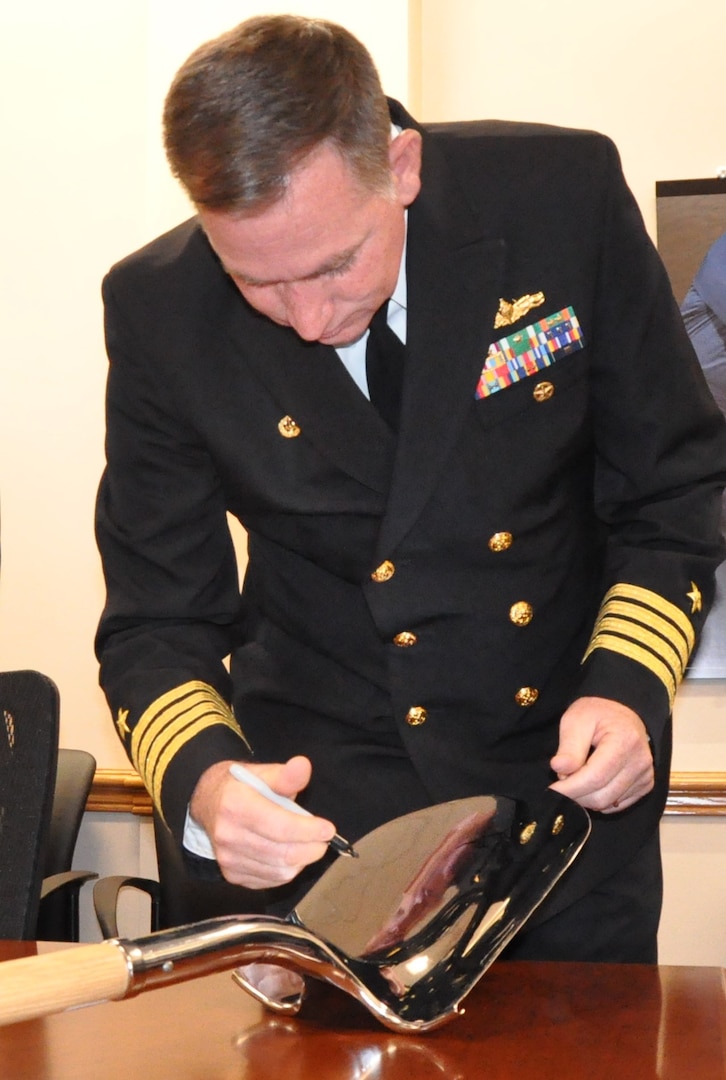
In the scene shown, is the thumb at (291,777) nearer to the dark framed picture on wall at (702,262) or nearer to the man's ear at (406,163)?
the man's ear at (406,163)

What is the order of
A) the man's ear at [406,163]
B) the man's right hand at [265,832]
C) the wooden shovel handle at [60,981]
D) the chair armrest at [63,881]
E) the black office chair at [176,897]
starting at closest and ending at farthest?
the wooden shovel handle at [60,981]
the man's right hand at [265,832]
the man's ear at [406,163]
the black office chair at [176,897]
the chair armrest at [63,881]

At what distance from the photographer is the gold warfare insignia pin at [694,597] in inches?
50.3

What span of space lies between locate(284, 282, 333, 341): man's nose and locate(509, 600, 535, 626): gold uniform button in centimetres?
34

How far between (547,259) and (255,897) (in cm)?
85

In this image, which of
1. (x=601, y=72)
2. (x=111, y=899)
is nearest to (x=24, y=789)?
(x=111, y=899)

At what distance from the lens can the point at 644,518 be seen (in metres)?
1.31

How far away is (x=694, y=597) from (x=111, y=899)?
1089 mm

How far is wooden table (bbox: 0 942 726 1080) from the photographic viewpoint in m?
0.82

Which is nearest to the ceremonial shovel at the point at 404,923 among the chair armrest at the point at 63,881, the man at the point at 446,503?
the man at the point at 446,503

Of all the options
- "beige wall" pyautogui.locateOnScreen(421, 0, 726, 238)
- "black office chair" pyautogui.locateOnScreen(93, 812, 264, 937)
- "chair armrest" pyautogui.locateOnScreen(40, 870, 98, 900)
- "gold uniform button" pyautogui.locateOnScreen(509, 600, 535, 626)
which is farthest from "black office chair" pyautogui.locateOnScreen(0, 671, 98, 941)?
"beige wall" pyautogui.locateOnScreen(421, 0, 726, 238)

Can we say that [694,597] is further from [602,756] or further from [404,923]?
[404,923]

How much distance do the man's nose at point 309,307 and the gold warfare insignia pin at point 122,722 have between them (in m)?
0.42

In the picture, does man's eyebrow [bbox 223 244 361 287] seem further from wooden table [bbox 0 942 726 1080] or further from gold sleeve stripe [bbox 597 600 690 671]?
wooden table [bbox 0 942 726 1080]

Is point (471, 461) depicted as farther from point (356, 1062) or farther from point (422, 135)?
point (356, 1062)
